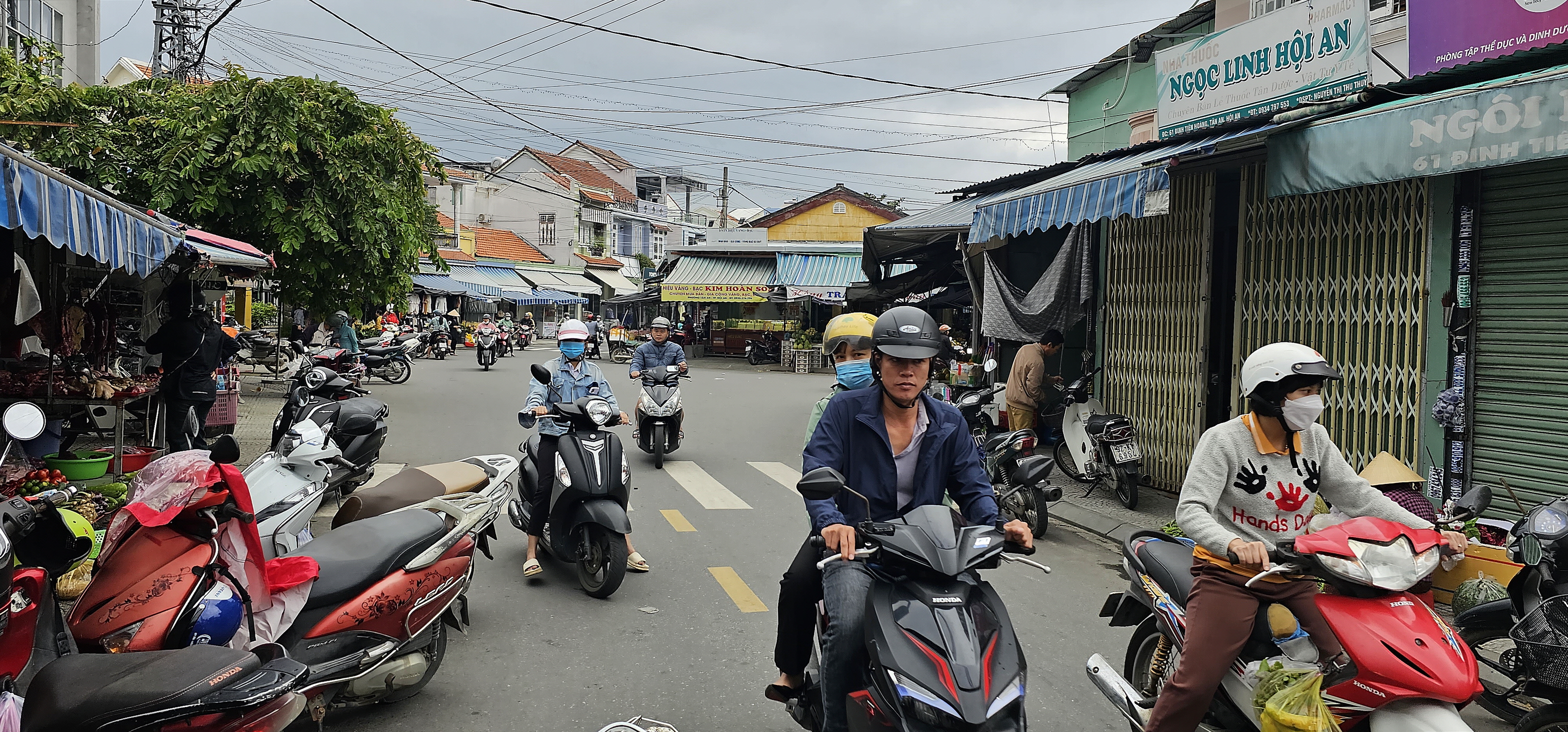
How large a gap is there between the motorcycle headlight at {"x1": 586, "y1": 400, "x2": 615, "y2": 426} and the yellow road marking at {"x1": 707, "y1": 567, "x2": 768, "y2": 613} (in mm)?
1257

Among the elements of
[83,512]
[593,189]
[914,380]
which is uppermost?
[593,189]

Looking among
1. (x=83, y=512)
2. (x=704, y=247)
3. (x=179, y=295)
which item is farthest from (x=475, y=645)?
(x=704, y=247)

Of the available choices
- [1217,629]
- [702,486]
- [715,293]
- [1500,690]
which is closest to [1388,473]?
[1500,690]

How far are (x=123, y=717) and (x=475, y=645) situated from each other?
2482 mm

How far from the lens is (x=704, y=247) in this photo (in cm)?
3662

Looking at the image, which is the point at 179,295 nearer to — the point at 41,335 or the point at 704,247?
the point at 41,335

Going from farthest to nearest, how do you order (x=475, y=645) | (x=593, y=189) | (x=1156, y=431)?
(x=593, y=189), (x=1156, y=431), (x=475, y=645)

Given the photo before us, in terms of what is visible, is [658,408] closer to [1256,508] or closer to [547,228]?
[1256,508]

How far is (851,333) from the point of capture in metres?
4.44

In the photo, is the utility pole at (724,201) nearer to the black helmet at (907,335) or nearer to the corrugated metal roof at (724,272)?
the corrugated metal roof at (724,272)

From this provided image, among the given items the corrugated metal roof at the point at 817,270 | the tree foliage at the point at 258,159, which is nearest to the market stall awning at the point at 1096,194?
the tree foliage at the point at 258,159

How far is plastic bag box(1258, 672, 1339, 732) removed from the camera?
9.87 feet

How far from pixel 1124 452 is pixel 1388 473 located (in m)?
2.75

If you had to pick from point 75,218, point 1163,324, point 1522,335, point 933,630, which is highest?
point 75,218
